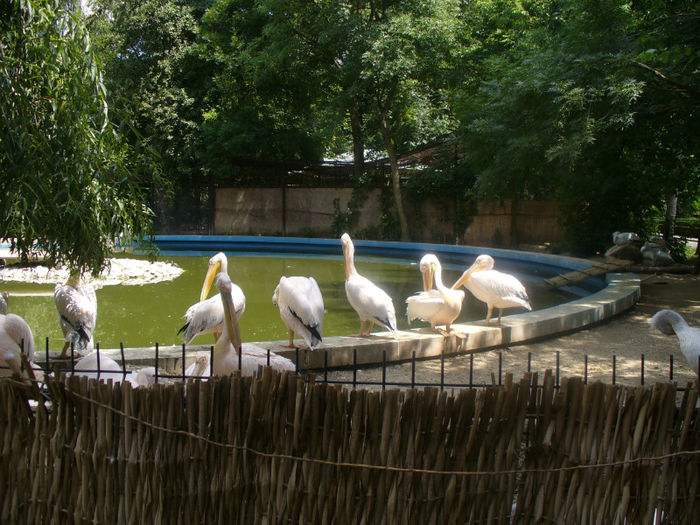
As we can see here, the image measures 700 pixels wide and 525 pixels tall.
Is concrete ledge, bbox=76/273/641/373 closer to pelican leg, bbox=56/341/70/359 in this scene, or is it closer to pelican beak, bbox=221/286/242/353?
pelican leg, bbox=56/341/70/359

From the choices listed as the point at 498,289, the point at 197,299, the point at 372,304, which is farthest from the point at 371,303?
the point at 197,299

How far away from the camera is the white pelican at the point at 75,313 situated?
5441 millimetres

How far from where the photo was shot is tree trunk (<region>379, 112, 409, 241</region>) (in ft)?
60.0

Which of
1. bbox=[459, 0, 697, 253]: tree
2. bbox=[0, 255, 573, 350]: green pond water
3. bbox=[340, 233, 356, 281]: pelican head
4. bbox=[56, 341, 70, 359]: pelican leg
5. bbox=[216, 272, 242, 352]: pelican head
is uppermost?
bbox=[459, 0, 697, 253]: tree

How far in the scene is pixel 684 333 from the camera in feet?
12.7

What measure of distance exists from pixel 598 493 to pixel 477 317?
6.11m

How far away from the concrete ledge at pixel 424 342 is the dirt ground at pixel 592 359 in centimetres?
10

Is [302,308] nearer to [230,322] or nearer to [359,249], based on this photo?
[230,322]

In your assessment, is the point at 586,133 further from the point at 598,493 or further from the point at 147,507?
the point at 147,507

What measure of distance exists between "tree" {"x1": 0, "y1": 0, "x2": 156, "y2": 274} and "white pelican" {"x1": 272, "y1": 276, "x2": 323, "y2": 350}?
6.11 feet

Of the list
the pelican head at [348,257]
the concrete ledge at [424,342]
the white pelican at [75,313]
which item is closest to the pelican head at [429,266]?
the concrete ledge at [424,342]

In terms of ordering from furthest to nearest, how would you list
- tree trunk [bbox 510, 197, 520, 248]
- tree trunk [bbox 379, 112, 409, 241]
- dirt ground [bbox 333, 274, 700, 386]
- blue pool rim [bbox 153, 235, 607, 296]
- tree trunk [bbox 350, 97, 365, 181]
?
tree trunk [bbox 350, 97, 365, 181]
tree trunk [bbox 379, 112, 409, 241]
tree trunk [bbox 510, 197, 520, 248]
blue pool rim [bbox 153, 235, 607, 296]
dirt ground [bbox 333, 274, 700, 386]

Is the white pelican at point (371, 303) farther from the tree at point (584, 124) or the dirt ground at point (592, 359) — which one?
the tree at point (584, 124)

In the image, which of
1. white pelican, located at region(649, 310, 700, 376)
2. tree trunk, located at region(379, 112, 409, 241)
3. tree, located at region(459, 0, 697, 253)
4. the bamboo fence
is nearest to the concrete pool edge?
the bamboo fence
